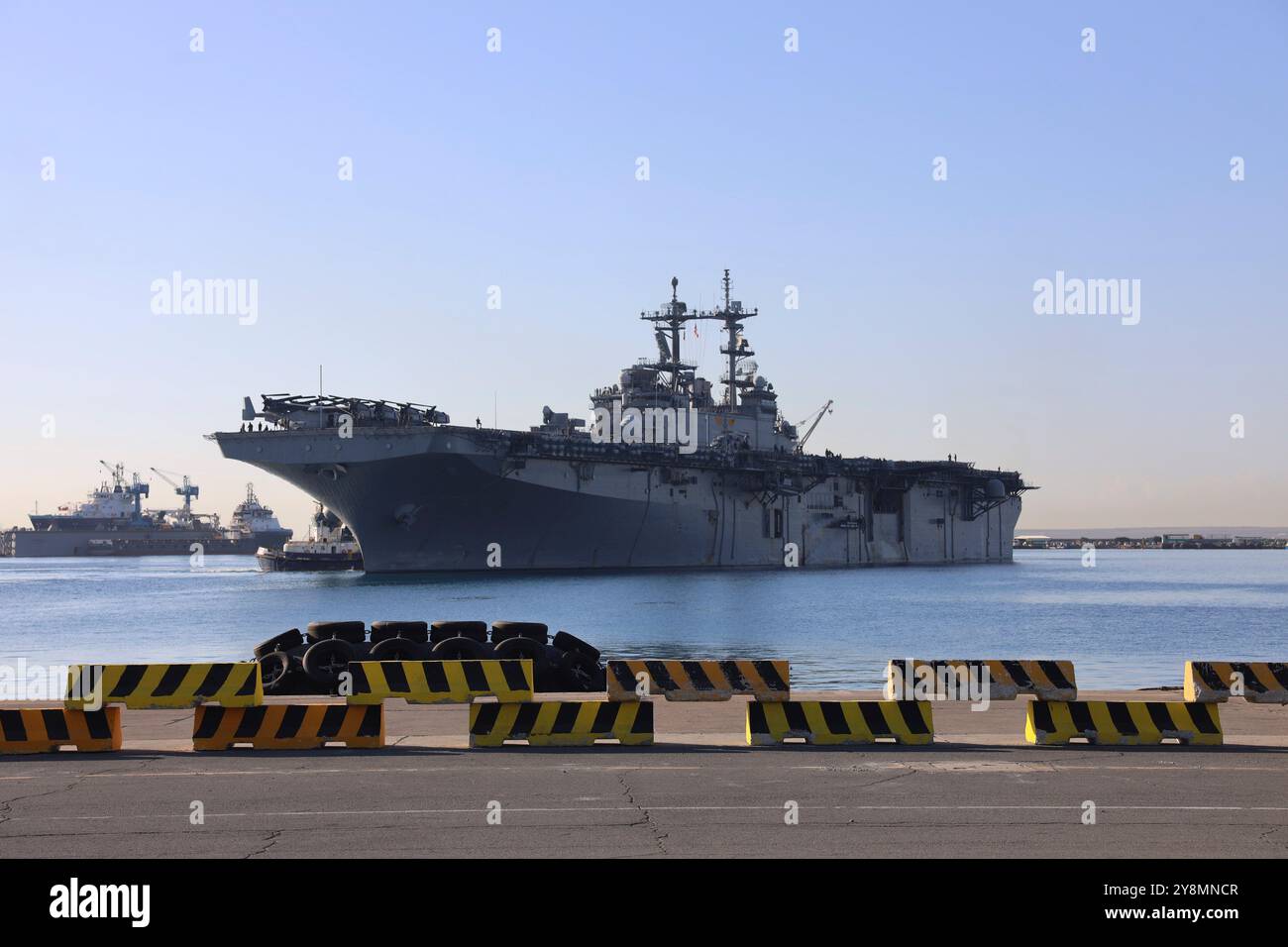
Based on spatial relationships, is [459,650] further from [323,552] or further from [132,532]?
[132,532]

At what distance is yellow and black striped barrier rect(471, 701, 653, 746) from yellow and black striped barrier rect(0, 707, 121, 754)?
11.0 feet

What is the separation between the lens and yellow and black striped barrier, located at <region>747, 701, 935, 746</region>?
12.6 metres

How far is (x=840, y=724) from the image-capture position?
12.6 m

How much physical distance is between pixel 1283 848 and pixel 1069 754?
4.14 meters

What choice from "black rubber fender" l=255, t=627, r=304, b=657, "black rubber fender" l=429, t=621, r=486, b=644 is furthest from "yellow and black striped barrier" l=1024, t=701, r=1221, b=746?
"black rubber fender" l=255, t=627, r=304, b=657

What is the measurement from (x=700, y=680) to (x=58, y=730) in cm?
619

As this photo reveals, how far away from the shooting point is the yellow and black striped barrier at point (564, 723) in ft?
40.9

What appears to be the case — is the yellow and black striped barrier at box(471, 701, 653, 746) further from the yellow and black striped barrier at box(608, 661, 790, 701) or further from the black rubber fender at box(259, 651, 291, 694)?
the black rubber fender at box(259, 651, 291, 694)

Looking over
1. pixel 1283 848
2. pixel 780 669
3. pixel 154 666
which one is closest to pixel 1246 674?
pixel 780 669

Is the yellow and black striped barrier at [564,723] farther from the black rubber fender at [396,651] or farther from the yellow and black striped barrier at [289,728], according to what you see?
the black rubber fender at [396,651]

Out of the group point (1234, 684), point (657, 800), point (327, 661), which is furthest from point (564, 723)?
point (1234, 684)
